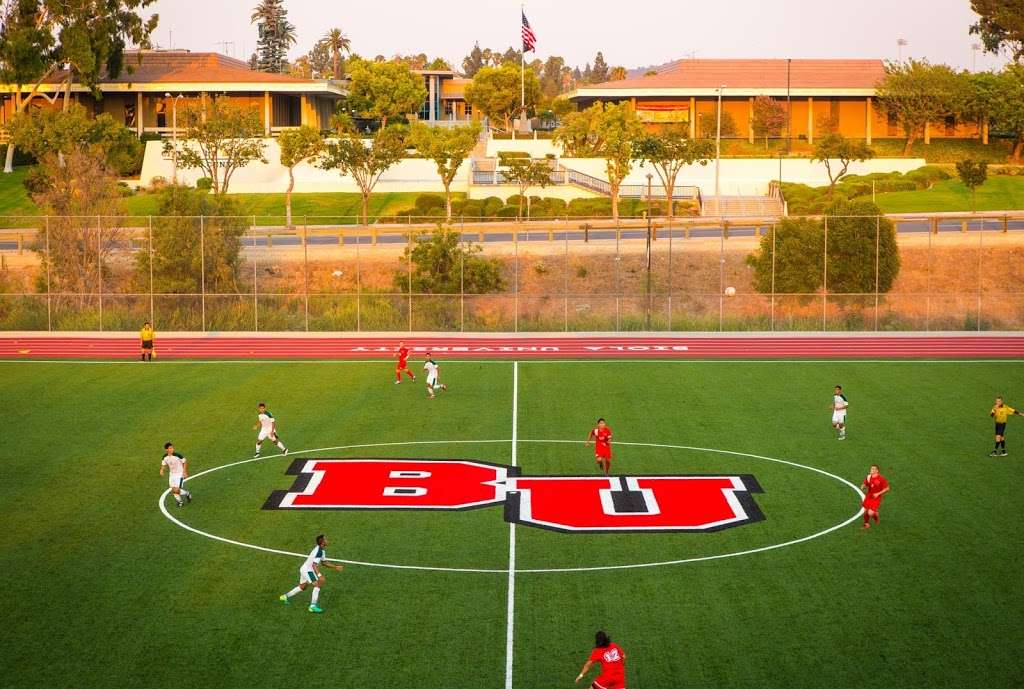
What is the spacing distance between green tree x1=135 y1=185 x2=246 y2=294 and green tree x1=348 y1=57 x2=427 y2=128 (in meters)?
69.9

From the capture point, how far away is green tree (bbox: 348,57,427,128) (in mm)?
123438

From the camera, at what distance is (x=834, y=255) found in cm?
5500

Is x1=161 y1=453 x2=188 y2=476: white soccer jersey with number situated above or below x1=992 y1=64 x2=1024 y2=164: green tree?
below

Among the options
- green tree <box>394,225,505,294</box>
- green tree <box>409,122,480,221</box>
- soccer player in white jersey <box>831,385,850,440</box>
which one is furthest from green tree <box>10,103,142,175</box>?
soccer player in white jersey <box>831,385,850,440</box>

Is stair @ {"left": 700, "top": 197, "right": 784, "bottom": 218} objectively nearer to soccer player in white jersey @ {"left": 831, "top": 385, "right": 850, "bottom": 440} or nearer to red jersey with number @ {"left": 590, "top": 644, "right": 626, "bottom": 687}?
soccer player in white jersey @ {"left": 831, "top": 385, "right": 850, "bottom": 440}

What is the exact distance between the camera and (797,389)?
37.4 meters

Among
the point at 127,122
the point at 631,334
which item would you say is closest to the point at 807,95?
the point at 127,122

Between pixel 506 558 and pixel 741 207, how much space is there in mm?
76223

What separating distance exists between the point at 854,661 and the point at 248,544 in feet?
34.6

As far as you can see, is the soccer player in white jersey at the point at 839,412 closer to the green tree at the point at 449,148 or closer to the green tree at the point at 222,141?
the green tree at the point at 449,148

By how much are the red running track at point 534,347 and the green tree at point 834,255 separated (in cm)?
523

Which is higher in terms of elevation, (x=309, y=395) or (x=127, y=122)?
(x=127, y=122)

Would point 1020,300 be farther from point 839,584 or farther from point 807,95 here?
point 807,95

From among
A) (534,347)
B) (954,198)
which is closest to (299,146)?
(954,198)
